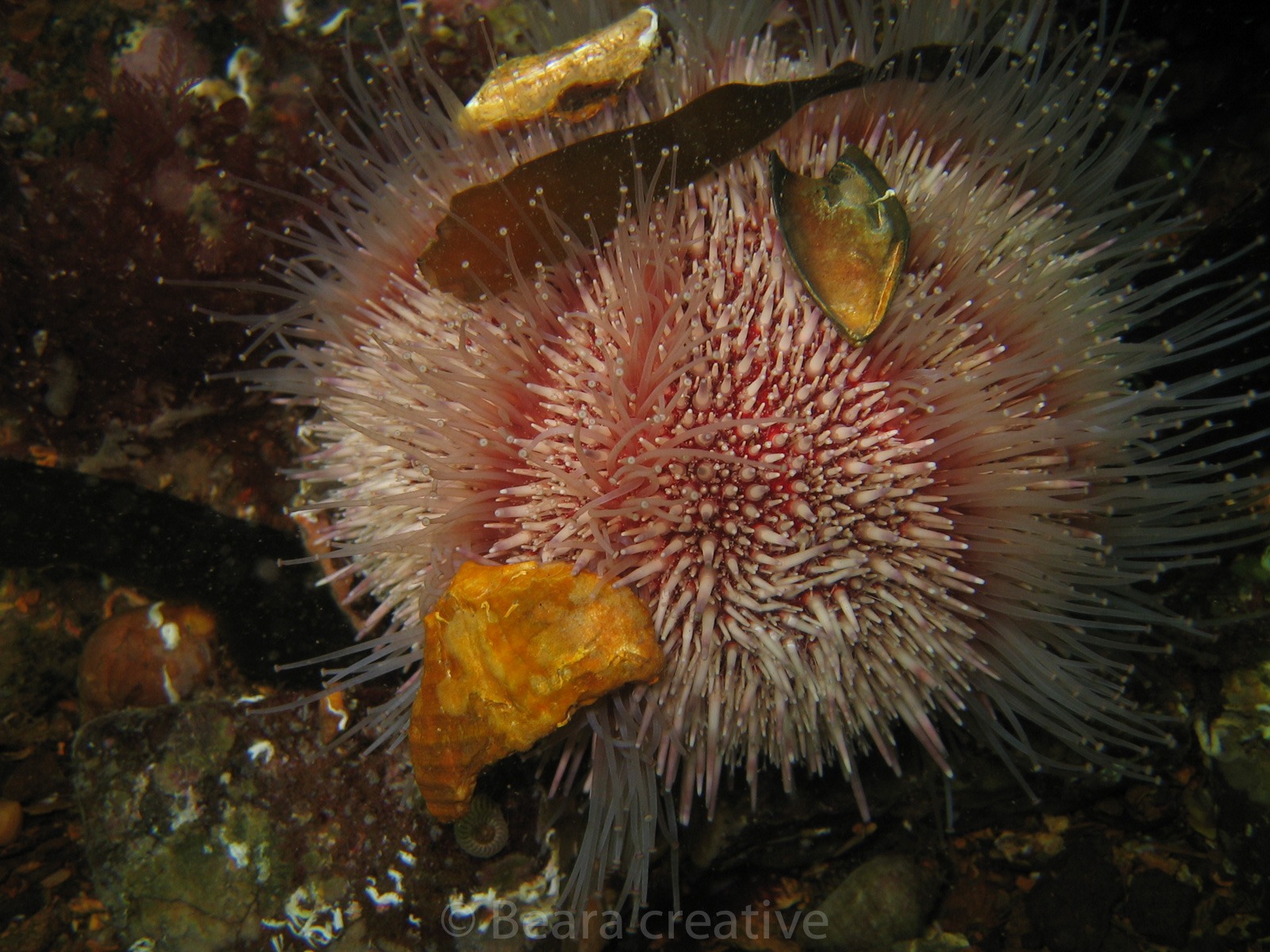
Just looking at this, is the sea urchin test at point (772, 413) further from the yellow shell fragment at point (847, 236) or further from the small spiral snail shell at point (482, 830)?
the small spiral snail shell at point (482, 830)

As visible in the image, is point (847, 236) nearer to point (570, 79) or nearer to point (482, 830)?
point (570, 79)

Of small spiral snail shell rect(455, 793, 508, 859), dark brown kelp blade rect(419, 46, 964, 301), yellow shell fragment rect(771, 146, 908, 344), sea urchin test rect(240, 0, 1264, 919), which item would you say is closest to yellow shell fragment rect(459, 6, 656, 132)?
sea urchin test rect(240, 0, 1264, 919)

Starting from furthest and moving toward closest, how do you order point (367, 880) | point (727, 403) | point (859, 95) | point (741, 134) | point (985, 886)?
1. point (985, 886)
2. point (367, 880)
3. point (859, 95)
4. point (741, 134)
5. point (727, 403)

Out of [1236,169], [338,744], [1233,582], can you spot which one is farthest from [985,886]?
[1236,169]

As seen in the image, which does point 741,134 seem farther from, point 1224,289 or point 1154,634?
point 1154,634

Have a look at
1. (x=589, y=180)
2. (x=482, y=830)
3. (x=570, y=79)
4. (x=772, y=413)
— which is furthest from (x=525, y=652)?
(x=570, y=79)
